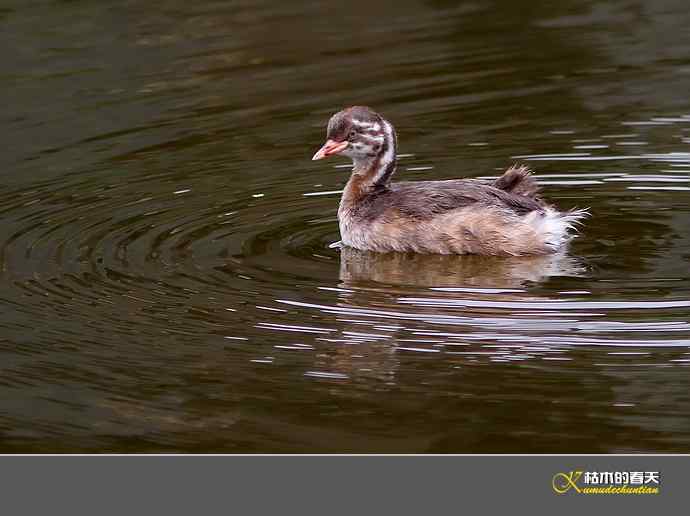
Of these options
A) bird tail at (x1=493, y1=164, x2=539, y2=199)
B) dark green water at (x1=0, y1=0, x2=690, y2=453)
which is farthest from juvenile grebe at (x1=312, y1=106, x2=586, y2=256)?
dark green water at (x1=0, y1=0, x2=690, y2=453)

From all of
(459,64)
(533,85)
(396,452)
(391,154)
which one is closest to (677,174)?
(391,154)

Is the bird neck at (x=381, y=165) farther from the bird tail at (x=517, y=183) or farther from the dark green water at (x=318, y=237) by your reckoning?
the bird tail at (x=517, y=183)

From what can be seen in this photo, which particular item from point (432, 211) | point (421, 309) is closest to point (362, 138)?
point (432, 211)

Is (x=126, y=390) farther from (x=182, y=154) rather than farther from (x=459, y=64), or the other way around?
(x=459, y=64)

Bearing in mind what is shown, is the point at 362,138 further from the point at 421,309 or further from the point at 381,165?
the point at 421,309

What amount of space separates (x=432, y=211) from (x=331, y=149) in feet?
2.81

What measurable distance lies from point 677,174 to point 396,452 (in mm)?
4771

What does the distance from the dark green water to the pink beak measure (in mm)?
541

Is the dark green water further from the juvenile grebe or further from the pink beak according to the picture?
the pink beak

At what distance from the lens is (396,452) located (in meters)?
6.17

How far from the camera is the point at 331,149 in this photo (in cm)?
933

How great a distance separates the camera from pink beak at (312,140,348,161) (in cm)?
930

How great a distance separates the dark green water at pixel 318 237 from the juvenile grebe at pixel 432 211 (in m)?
0.15
